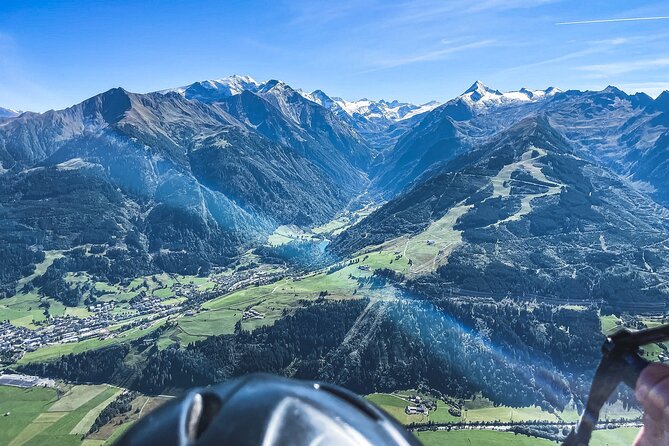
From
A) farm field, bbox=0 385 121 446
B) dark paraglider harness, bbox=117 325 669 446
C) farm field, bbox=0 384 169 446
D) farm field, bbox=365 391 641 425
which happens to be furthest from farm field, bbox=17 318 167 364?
dark paraglider harness, bbox=117 325 669 446

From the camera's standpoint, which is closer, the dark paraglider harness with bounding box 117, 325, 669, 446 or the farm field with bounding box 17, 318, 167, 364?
the dark paraglider harness with bounding box 117, 325, 669, 446

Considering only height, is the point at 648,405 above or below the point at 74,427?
above

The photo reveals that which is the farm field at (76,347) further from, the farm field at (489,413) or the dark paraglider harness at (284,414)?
the dark paraglider harness at (284,414)

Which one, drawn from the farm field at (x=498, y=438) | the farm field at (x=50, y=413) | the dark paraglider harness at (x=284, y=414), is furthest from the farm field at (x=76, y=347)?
the dark paraglider harness at (x=284, y=414)

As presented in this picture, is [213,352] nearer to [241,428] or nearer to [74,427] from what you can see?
[74,427]

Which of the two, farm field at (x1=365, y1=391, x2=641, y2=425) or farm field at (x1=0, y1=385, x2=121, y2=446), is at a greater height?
farm field at (x1=0, y1=385, x2=121, y2=446)

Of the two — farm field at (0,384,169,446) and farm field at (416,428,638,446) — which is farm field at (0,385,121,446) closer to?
farm field at (0,384,169,446)

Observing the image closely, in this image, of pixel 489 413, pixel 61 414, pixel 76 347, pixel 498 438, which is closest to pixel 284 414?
pixel 498 438

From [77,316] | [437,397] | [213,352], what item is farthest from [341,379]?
[77,316]

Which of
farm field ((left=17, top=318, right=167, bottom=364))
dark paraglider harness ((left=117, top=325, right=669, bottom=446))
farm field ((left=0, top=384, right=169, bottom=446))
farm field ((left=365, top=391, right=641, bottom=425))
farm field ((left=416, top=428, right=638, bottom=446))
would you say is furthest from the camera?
farm field ((left=17, top=318, right=167, bottom=364))

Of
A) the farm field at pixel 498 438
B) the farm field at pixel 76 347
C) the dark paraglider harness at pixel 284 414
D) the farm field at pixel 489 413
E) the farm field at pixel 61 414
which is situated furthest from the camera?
the farm field at pixel 76 347

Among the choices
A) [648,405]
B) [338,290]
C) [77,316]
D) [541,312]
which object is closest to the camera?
[648,405]
